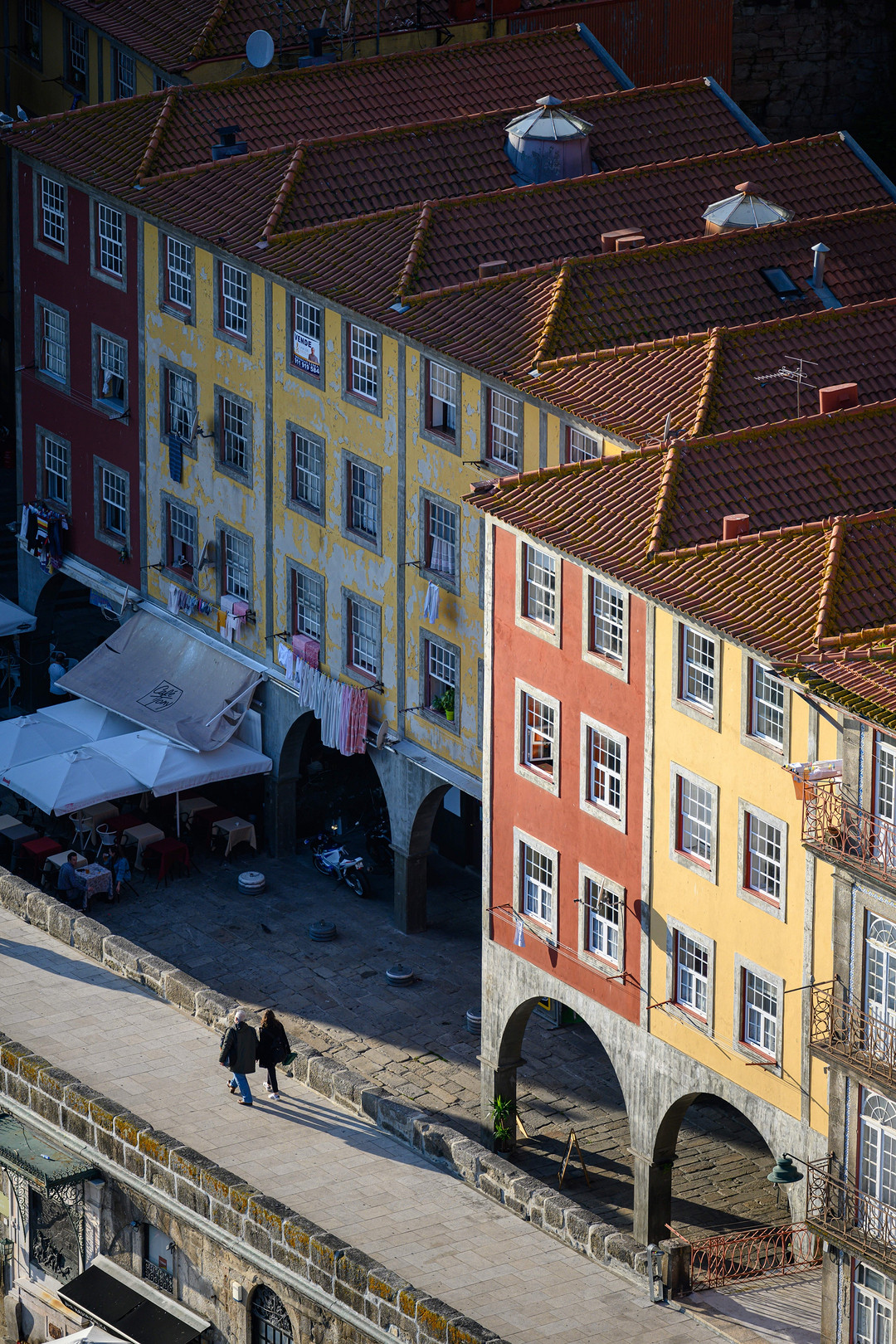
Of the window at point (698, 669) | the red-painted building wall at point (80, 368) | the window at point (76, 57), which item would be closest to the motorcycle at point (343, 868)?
the red-painted building wall at point (80, 368)

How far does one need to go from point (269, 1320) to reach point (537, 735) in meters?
12.9

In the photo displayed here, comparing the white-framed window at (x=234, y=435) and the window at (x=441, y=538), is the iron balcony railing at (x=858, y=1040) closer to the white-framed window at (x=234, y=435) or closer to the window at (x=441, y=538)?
the window at (x=441, y=538)

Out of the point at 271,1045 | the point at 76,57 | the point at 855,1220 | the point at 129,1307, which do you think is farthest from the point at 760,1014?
the point at 76,57

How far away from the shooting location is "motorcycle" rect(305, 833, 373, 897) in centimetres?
8019

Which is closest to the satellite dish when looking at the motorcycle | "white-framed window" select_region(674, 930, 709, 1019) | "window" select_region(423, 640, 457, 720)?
"window" select_region(423, 640, 457, 720)

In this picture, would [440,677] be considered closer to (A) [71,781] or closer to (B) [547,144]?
(A) [71,781]

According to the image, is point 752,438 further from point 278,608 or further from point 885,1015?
point 278,608

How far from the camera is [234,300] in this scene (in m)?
78.2

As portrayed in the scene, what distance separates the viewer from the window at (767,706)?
5819cm

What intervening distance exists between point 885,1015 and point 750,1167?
1570 cm

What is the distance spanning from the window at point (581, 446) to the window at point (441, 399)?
420 cm

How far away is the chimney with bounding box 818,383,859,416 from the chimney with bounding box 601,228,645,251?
30.0 feet

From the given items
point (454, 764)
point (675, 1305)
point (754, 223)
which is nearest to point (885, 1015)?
point (675, 1305)

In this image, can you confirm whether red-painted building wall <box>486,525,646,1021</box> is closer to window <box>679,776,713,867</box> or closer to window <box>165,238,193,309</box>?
window <box>679,776,713,867</box>
